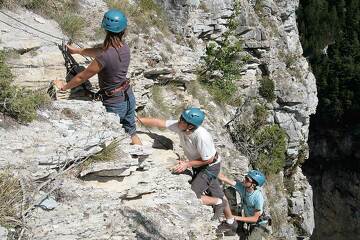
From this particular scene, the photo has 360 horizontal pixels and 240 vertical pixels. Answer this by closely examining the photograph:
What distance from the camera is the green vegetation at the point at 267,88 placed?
58.4ft

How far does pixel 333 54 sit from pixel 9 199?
34.9 m

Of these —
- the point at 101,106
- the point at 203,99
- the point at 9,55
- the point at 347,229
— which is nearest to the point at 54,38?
the point at 9,55

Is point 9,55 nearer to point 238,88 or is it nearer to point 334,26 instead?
point 238,88

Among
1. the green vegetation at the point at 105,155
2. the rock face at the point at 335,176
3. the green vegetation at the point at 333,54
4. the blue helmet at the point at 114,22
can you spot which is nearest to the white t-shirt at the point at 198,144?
the green vegetation at the point at 105,155

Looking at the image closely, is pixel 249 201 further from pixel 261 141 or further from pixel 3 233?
pixel 261 141

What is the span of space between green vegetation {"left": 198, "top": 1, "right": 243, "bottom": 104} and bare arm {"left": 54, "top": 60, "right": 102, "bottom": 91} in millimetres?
7180

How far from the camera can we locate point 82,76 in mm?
7234

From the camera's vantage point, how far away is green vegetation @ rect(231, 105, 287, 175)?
52.5 feet

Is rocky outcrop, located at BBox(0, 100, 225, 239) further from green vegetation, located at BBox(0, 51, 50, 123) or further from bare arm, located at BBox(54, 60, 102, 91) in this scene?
bare arm, located at BBox(54, 60, 102, 91)

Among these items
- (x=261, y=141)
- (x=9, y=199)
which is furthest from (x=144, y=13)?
(x=9, y=199)

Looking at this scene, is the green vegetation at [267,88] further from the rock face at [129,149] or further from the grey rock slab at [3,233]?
the grey rock slab at [3,233]

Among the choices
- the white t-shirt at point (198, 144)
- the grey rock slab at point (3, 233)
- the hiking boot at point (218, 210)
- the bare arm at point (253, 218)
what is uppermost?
the grey rock slab at point (3, 233)

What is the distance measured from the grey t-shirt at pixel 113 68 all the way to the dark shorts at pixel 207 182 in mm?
1623

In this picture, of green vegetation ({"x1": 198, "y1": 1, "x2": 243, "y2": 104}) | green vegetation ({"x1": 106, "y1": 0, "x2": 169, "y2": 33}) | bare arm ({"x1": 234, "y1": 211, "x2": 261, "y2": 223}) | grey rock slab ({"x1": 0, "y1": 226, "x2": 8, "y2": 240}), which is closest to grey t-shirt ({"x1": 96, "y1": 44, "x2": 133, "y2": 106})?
grey rock slab ({"x1": 0, "y1": 226, "x2": 8, "y2": 240})
